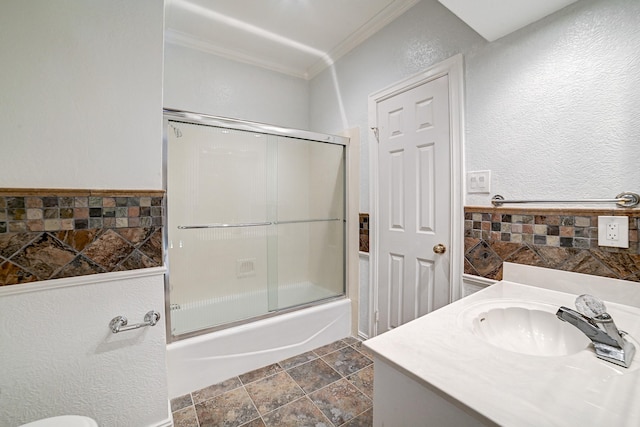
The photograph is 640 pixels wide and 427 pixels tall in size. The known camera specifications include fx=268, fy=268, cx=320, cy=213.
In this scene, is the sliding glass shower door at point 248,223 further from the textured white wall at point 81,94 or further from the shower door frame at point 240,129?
the textured white wall at point 81,94

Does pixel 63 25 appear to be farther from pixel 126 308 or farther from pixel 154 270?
pixel 126 308

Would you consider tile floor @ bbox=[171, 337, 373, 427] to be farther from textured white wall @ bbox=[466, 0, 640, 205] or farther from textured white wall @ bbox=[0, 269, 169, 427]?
textured white wall @ bbox=[466, 0, 640, 205]

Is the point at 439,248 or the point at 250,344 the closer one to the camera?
the point at 439,248

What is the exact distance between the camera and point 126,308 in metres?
1.18

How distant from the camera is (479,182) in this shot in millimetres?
1454

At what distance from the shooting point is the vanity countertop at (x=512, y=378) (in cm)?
52

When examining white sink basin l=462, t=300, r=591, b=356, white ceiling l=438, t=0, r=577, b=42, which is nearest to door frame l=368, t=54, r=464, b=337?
white ceiling l=438, t=0, r=577, b=42

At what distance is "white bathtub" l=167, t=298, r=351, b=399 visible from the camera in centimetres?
159

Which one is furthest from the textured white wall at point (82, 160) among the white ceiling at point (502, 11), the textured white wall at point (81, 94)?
the white ceiling at point (502, 11)

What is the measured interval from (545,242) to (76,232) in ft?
6.66

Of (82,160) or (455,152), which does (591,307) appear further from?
(82,160)

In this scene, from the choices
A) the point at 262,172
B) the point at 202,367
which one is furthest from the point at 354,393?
the point at 262,172

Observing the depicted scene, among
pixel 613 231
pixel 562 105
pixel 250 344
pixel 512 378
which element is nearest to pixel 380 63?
pixel 562 105

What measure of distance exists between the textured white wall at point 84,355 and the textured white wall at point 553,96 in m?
1.79
